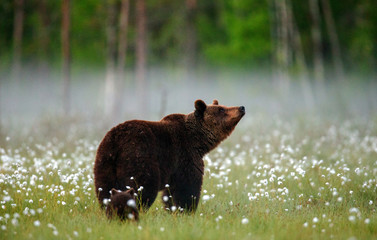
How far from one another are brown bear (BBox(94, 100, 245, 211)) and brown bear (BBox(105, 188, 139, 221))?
299 millimetres

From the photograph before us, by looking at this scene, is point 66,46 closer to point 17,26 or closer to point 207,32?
point 17,26

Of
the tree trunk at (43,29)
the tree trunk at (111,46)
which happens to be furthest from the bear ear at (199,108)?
the tree trunk at (43,29)

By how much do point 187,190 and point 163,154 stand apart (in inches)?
29.3

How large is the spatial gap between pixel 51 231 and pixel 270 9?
22408 mm

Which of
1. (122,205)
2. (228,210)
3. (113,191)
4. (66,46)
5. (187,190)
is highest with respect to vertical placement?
(66,46)

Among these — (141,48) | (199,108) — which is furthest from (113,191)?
(141,48)

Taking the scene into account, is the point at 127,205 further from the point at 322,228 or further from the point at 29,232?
the point at 322,228

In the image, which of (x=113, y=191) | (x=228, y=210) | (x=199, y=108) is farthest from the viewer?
(x=199, y=108)

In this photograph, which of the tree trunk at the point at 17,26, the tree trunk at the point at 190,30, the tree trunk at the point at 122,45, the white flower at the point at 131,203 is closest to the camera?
the white flower at the point at 131,203

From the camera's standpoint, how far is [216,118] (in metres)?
Result: 7.39

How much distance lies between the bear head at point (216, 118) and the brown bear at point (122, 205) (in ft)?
7.46

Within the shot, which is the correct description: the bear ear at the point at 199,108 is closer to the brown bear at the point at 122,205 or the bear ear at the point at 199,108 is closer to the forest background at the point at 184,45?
the brown bear at the point at 122,205

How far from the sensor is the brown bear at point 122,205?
5.35m

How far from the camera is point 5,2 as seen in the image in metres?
28.4
